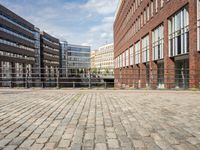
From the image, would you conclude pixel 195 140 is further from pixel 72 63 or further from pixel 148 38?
pixel 72 63

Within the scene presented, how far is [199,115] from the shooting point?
6926 millimetres

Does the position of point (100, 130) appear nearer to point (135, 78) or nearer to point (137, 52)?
point (135, 78)

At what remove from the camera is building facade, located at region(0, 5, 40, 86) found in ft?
186

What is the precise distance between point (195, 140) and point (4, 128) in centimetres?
364

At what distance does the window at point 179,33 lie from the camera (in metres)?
19.6

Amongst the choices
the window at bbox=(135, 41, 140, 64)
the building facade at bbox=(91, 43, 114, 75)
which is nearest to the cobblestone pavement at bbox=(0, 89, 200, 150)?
the window at bbox=(135, 41, 140, 64)

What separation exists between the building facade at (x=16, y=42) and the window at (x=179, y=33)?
3209 centimetres

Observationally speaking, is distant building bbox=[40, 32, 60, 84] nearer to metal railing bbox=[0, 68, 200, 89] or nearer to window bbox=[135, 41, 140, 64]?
window bbox=[135, 41, 140, 64]

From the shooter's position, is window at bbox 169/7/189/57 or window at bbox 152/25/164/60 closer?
window at bbox 169/7/189/57

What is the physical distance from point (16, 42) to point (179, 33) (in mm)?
52563

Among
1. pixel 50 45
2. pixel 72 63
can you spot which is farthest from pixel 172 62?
pixel 72 63

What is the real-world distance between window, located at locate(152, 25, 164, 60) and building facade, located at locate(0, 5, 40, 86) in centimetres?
2774

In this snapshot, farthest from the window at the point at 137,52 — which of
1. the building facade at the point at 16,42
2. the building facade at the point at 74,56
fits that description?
the building facade at the point at 74,56

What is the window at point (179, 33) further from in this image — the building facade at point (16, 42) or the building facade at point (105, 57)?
the building facade at point (105, 57)
